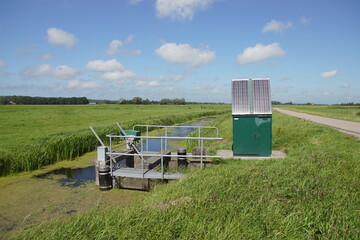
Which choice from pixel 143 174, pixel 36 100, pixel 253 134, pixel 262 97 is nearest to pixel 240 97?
pixel 262 97

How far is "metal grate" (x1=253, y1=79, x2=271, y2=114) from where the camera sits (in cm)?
893

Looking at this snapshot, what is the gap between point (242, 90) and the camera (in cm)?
921

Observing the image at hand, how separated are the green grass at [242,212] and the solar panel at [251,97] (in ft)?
8.90

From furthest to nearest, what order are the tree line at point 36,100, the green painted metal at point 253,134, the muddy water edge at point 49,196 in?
the tree line at point 36,100, the green painted metal at point 253,134, the muddy water edge at point 49,196

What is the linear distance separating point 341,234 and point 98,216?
3.89 meters

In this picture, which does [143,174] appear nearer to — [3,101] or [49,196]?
[49,196]

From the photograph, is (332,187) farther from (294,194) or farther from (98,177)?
(98,177)

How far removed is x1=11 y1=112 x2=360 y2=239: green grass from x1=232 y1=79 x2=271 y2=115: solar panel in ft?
8.90

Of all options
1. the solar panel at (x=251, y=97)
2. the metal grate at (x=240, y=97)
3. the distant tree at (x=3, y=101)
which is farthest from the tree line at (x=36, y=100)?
the solar panel at (x=251, y=97)

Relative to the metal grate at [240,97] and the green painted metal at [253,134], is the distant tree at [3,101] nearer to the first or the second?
the metal grate at [240,97]

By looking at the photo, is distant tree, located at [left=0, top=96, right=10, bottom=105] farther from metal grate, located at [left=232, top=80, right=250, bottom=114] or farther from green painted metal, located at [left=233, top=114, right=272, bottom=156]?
green painted metal, located at [left=233, top=114, right=272, bottom=156]

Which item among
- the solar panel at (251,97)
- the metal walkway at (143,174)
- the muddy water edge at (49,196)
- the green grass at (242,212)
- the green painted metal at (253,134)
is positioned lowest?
the muddy water edge at (49,196)

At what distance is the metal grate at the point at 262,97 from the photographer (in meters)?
8.93

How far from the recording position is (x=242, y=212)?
14.6 feet
